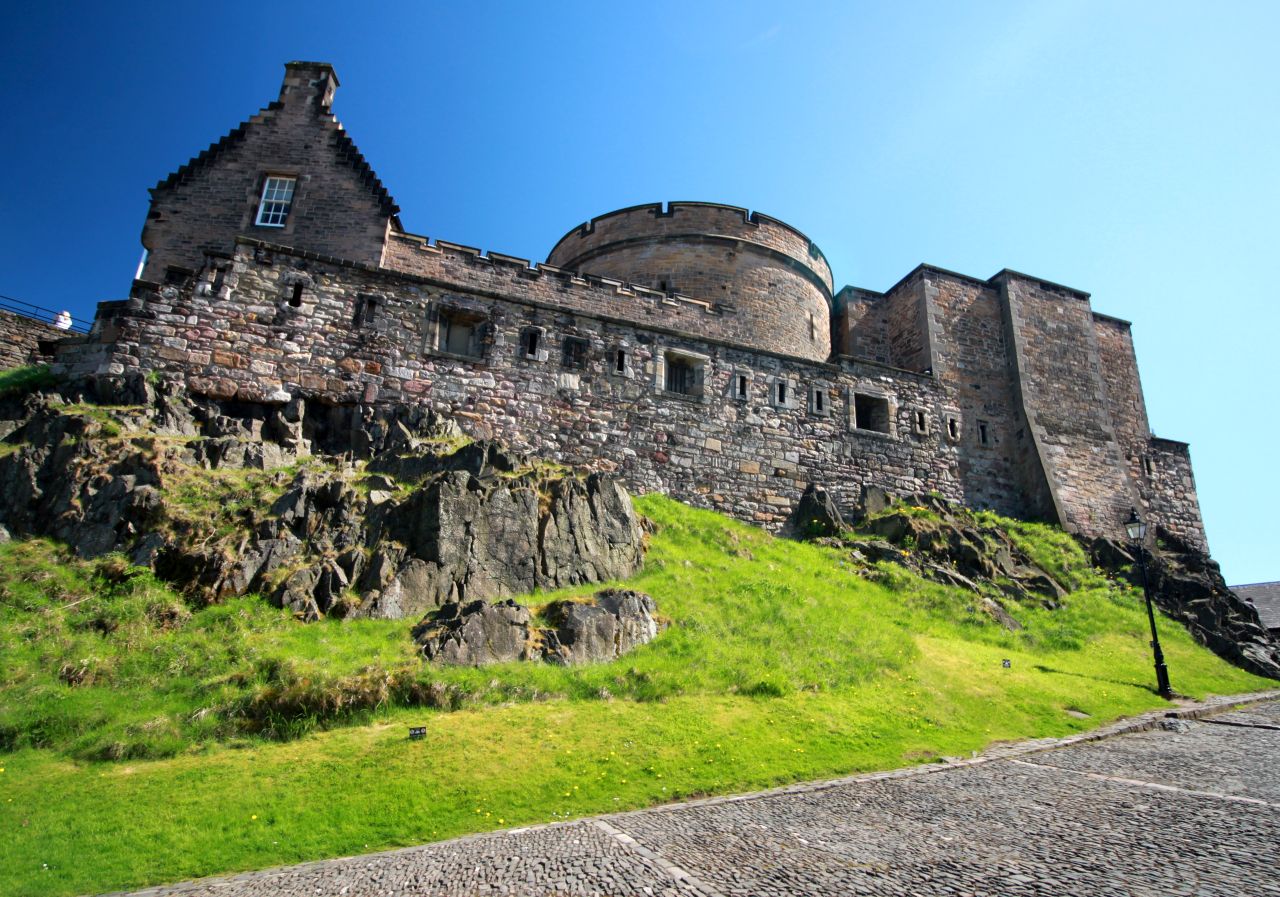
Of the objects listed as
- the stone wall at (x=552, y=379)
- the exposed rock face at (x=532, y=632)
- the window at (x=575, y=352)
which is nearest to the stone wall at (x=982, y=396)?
the stone wall at (x=552, y=379)

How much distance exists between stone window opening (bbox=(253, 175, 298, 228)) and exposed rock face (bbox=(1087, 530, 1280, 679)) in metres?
26.1

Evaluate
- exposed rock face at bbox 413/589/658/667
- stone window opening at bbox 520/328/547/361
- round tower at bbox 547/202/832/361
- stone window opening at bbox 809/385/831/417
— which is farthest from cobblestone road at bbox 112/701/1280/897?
round tower at bbox 547/202/832/361

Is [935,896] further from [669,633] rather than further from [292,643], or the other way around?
[292,643]

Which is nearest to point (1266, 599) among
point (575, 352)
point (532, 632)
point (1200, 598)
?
point (1200, 598)

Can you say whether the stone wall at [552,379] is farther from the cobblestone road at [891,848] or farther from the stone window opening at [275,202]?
the cobblestone road at [891,848]

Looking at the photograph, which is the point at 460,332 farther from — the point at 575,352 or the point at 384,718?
the point at 384,718

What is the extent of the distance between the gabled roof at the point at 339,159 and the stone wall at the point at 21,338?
17.7 ft

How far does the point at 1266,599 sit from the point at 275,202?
132ft

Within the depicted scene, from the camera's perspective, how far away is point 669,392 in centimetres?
2058

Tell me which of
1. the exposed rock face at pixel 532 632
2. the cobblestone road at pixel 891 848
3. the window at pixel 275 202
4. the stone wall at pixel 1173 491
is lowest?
the cobblestone road at pixel 891 848

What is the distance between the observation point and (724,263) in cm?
2444

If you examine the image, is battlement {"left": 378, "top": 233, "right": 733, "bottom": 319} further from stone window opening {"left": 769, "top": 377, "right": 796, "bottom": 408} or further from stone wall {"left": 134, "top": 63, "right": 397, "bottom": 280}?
stone window opening {"left": 769, "top": 377, "right": 796, "bottom": 408}

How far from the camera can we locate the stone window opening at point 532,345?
19266mm

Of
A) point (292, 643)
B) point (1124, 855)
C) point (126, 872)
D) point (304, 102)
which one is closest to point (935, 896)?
point (1124, 855)
